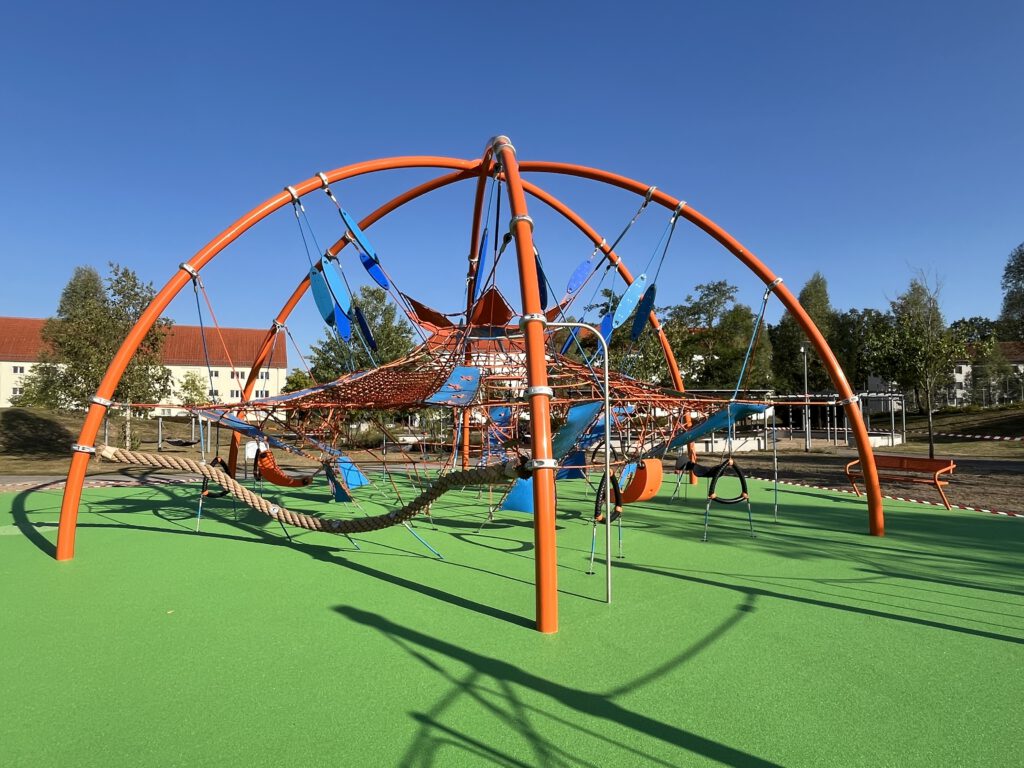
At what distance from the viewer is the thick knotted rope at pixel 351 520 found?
18.6 feet

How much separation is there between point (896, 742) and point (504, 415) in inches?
442

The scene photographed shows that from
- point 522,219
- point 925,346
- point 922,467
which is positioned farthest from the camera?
point 925,346

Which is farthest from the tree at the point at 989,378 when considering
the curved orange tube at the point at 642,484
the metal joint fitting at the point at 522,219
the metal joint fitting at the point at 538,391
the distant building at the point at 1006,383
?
the metal joint fitting at the point at 538,391

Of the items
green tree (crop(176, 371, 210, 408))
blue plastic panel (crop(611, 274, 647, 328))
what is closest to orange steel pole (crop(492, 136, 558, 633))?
blue plastic panel (crop(611, 274, 647, 328))

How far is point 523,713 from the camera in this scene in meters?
3.36

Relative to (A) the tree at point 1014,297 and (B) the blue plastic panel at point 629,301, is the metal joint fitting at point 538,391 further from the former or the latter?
(A) the tree at point 1014,297

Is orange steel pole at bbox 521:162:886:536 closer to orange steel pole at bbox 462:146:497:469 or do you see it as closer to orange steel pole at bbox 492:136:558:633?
orange steel pole at bbox 462:146:497:469

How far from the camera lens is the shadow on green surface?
2912mm

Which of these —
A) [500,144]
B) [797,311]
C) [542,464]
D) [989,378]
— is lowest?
[542,464]

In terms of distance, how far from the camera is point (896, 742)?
120 inches

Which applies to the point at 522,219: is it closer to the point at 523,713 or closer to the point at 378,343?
the point at 523,713

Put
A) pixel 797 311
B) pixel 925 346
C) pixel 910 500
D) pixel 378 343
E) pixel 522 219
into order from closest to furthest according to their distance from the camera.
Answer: pixel 522 219 → pixel 797 311 → pixel 910 500 → pixel 925 346 → pixel 378 343

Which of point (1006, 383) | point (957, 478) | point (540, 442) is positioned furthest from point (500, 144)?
point (1006, 383)

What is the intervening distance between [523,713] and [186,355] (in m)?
65.7
